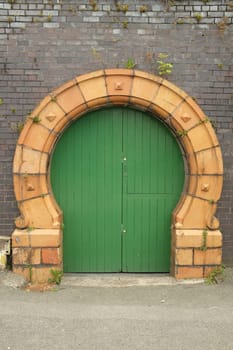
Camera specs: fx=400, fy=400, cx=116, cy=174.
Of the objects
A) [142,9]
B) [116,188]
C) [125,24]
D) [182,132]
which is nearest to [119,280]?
[116,188]

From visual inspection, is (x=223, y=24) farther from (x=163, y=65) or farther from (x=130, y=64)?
(x=130, y=64)

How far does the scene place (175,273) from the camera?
5250 millimetres

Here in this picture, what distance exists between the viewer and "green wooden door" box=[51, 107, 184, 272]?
5.45 meters

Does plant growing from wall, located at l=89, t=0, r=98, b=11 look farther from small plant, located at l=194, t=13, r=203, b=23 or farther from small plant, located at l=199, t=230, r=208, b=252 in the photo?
small plant, located at l=199, t=230, r=208, b=252

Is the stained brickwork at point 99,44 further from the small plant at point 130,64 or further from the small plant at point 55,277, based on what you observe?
the small plant at point 55,277

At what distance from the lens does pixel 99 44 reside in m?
5.25

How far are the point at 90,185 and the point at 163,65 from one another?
187 centimetres

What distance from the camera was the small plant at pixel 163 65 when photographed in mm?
5211

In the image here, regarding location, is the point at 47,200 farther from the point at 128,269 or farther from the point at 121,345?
the point at 121,345

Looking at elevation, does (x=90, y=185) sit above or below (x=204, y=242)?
above

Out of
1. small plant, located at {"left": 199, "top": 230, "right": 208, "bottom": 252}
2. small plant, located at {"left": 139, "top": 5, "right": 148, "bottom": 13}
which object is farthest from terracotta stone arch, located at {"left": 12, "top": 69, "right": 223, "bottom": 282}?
small plant, located at {"left": 139, "top": 5, "right": 148, "bottom": 13}

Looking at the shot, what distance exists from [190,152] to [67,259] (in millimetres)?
2236

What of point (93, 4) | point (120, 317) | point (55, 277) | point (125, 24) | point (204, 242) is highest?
point (93, 4)

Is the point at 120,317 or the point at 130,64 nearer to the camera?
the point at 120,317
